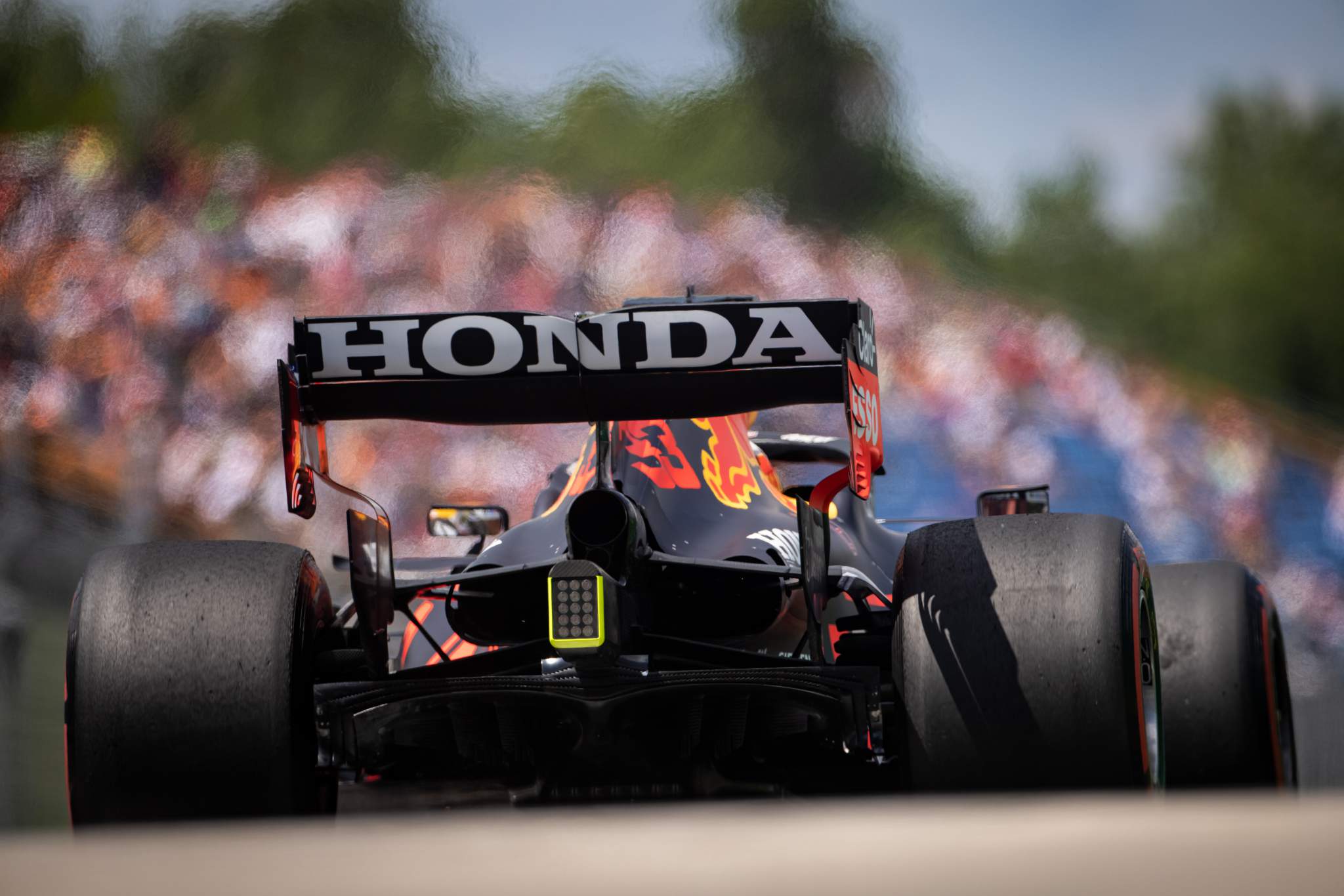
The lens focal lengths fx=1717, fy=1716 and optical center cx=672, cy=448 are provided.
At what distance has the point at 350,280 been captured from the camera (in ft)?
43.6

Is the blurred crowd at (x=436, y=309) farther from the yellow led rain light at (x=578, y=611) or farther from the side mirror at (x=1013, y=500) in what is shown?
the yellow led rain light at (x=578, y=611)

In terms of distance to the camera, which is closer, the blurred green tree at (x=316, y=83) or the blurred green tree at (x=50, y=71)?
the blurred green tree at (x=316, y=83)

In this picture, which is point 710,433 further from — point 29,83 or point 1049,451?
point 29,83

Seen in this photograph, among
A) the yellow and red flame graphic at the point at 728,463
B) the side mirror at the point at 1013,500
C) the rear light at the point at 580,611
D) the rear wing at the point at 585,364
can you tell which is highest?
the rear wing at the point at 585,364

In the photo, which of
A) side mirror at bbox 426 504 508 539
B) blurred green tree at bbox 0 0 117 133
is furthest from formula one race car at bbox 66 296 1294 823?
blurred green tree at bbox 0 0 117 133

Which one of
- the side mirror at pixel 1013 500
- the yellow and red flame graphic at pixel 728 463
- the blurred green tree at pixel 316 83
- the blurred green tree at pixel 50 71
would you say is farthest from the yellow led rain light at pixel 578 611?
the blurred green tree at pixel 50 71

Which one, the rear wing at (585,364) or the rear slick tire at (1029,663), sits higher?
the rear wing at (585,364)

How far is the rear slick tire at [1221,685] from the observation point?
482 centimetres

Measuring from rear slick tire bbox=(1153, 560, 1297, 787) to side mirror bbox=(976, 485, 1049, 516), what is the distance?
0.85 metres

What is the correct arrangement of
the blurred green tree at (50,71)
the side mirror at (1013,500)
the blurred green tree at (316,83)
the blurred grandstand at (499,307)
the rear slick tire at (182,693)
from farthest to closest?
the blurred green tree at (50,71) < the blurred green tree at (316,83) < the blurred grandstand at (499,307) < the side mirror at (1013,500) < the rear slick tire at (182,693)

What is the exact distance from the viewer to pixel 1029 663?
3.61 meters

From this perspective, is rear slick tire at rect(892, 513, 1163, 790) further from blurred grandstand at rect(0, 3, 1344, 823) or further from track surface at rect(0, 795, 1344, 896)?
blurred grandstand at rect(0, 3, 1344, 823)

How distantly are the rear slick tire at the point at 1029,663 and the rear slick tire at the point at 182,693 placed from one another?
1400 mm

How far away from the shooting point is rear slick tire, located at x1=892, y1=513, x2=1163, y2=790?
3.56 metres
